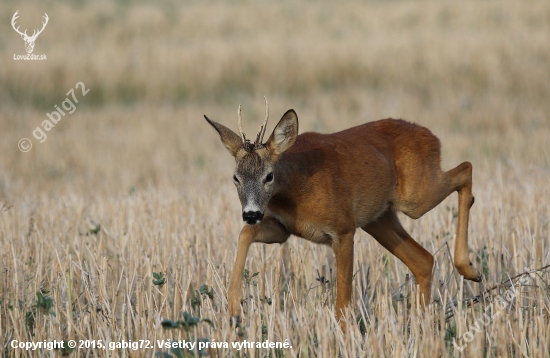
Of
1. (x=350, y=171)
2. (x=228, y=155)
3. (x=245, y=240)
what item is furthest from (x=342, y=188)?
(x=228, y=155)

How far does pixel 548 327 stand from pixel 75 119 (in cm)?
1358

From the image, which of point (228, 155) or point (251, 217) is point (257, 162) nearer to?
point (251, 217)

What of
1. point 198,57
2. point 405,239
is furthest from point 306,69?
point 405,239

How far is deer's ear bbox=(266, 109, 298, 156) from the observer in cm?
507

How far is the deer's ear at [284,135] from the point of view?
5.07 m

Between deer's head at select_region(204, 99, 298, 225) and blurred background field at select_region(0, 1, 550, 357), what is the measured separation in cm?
67

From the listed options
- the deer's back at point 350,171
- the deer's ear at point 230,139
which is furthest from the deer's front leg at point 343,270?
the deer's ear at point 230,139

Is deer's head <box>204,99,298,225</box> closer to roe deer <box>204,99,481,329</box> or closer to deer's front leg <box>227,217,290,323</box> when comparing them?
roe deer <box>204,99,481,329</box>

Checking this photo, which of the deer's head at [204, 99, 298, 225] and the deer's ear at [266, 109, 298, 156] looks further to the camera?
the deer's ear at [266, 109, 298, 156]

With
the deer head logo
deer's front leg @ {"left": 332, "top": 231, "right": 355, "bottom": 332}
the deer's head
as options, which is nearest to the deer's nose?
the deer's head

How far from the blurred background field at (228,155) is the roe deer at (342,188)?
315 mm

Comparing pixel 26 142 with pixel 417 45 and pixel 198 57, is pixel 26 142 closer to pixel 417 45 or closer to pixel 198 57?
pixel 198 57

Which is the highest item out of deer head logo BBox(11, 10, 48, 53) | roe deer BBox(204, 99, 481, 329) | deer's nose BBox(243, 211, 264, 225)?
deer head logo BBox(11, 10, 48, 53)

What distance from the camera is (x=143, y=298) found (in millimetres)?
5336
